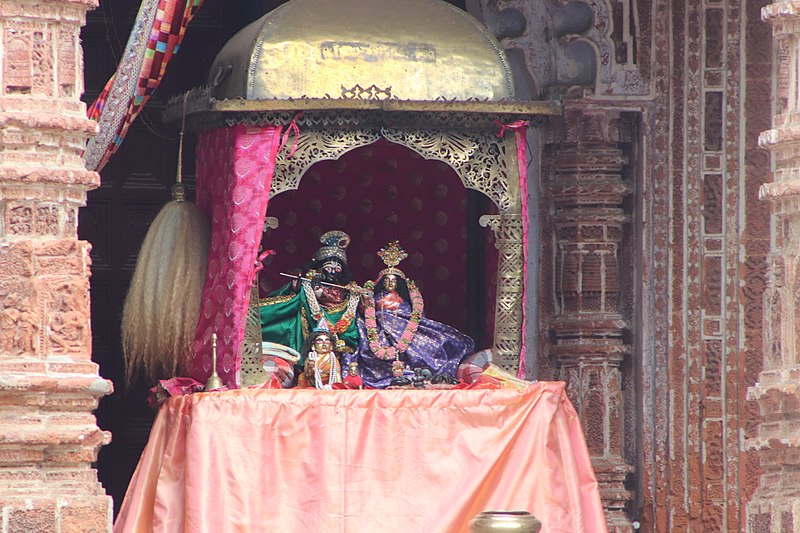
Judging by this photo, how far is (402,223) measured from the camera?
Result: 43.3ft

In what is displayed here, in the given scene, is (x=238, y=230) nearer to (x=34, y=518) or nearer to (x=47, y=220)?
(x=47, y=220)

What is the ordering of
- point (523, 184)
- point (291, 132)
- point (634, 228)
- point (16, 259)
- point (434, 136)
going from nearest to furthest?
point (16, 259), point (291, 132), point (434, 136), point (523, 184), point (634, 228)

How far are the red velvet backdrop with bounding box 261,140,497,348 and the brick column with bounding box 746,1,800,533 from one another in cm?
219

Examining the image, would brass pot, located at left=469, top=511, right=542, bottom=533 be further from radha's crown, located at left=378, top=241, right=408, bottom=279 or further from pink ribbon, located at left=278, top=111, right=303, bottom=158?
pink ribbon, located at left=278, top=111, right=303, bottom=158

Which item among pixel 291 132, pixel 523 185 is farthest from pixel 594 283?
pixel 291 132

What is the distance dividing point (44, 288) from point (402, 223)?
2.90 m

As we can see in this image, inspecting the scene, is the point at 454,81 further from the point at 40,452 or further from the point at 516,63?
the point at 40,452

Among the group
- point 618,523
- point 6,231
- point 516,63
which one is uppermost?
point 516,63

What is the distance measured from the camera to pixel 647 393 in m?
13.2

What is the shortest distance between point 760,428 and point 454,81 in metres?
2.22

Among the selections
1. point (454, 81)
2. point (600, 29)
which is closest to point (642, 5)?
point (600, 29)

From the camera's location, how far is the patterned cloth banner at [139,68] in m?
11.7

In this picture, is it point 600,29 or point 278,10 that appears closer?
point 278,10

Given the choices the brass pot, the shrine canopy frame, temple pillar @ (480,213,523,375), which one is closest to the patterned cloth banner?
the shrine canopy frame
